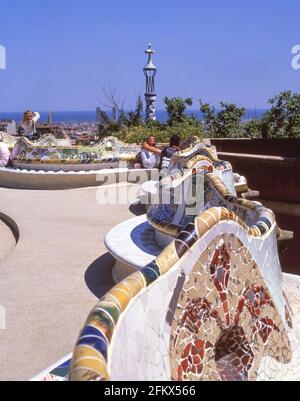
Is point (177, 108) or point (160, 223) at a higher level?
point (177, 108)

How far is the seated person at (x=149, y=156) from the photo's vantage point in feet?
31.9

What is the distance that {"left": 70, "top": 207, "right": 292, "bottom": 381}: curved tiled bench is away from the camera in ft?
4.84

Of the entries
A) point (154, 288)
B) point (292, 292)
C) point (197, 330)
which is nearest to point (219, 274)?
point (197, 330)

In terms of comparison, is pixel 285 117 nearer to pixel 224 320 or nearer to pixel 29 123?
pixel 29 123

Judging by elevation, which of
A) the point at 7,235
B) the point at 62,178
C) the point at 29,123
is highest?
the point at 29,123

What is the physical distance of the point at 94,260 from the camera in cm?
502

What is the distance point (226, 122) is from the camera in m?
18.2

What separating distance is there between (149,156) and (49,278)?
5510 mm

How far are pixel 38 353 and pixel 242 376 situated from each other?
59.3 inches

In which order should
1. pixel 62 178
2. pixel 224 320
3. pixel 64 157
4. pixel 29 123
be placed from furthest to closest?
pixel 29 123 → pixel 64 157 → pixel 62 178 → pixel 224 320

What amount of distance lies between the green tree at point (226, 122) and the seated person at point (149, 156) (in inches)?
337

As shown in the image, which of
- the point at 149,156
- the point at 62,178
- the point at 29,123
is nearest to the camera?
the point at 62,178

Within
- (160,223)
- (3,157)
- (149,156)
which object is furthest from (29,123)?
(160,223)

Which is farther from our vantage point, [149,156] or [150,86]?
[150,86]
